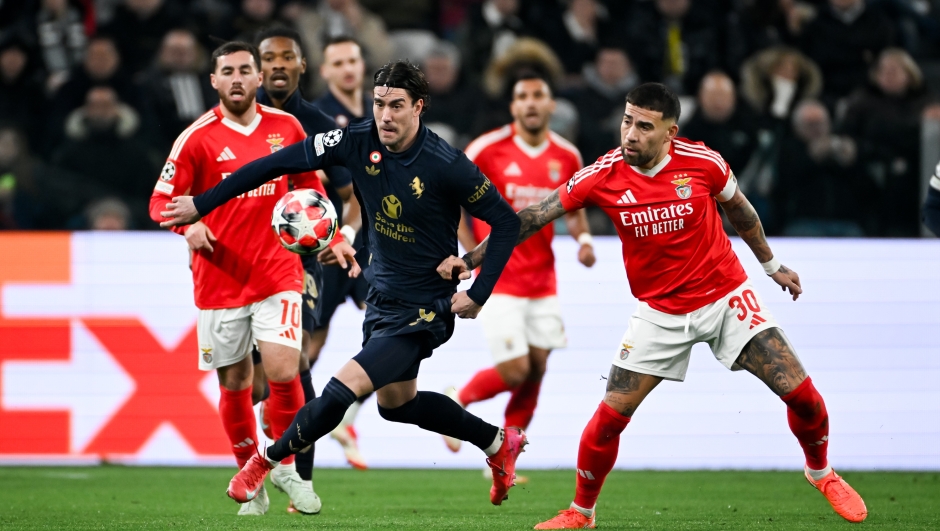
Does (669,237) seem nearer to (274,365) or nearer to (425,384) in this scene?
(274,365)

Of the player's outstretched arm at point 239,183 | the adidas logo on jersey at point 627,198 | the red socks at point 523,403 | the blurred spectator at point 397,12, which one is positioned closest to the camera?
the player's outstretched arm at point 239,183

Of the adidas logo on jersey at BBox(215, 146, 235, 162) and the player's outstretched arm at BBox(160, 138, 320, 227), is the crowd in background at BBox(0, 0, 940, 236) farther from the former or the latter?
the player's outstretched arm at BBox(160, 138, 320, 227)

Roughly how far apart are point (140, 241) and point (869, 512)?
5742mm

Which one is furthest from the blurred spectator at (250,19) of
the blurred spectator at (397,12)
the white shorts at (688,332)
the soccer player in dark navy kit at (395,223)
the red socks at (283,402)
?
the white shorts at (688,332)

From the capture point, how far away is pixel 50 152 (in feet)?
37.5

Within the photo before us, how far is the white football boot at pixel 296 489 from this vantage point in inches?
257

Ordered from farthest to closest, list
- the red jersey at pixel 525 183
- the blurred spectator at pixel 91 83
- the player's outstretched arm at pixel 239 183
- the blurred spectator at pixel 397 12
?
the blurred spectator at pixel 397 12 → the blurred spectator at pixel 91 83 → the red jersey at pixel 525 183 → the player's outstretched arm at pixel 239 183

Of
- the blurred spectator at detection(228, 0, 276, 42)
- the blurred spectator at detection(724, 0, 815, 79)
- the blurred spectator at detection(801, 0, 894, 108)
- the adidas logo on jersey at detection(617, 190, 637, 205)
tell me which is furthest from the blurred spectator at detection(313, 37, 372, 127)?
the blurred spectator at detection(801, 0, 894, 108)

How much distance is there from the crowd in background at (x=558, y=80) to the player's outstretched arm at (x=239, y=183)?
5169 mm

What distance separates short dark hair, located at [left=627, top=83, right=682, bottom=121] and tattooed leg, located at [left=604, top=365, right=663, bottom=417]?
49.9 inches

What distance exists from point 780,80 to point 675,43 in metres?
1.13

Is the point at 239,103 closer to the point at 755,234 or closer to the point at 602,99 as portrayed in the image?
the point at 755,234

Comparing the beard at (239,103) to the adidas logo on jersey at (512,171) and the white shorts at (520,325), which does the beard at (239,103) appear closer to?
the adidas logo on jersey at (512,171)

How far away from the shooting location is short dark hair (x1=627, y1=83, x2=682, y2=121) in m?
5.86
